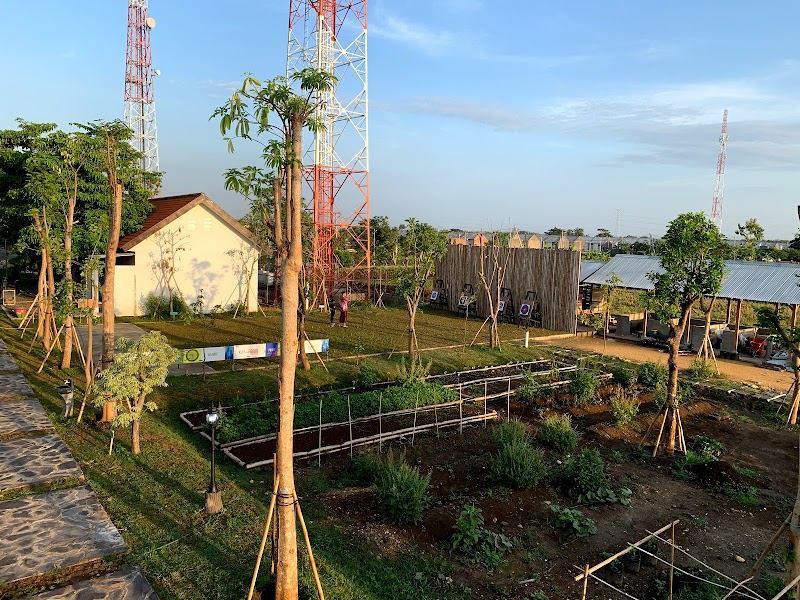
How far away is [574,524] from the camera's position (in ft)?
22.6

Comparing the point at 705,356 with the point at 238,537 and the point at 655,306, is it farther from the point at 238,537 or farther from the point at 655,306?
the point at 238,537

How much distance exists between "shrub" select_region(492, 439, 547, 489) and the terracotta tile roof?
56.4 feet

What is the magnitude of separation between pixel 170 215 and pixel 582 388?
16551 millimetres

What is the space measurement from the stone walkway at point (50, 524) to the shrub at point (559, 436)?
6.53m

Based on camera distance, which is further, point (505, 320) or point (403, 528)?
point (505, 320)

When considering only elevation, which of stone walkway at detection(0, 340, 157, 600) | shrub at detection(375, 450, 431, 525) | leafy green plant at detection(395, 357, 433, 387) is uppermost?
leafy green plant at detection(395, 357, 433, 387)

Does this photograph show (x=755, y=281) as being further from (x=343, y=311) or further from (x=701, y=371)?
(x=343, y=311)

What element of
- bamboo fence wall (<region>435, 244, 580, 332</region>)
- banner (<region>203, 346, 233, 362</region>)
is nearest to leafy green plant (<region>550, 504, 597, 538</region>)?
banner (<region>203, 346, 233, 362</region>)

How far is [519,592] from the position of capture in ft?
18.9

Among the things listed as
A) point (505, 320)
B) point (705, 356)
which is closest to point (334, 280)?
point (505, 320)

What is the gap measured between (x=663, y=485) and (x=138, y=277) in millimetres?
19088

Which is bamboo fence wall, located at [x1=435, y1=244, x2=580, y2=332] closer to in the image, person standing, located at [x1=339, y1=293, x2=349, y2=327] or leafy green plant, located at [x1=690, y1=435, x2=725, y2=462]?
person standing, located at [x1=339, y1=293, x2=349, y2=327]

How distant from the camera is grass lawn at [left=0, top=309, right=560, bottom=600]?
5723 millimetres

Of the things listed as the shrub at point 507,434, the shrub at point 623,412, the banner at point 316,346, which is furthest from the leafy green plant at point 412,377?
the shrub at point 623,412
